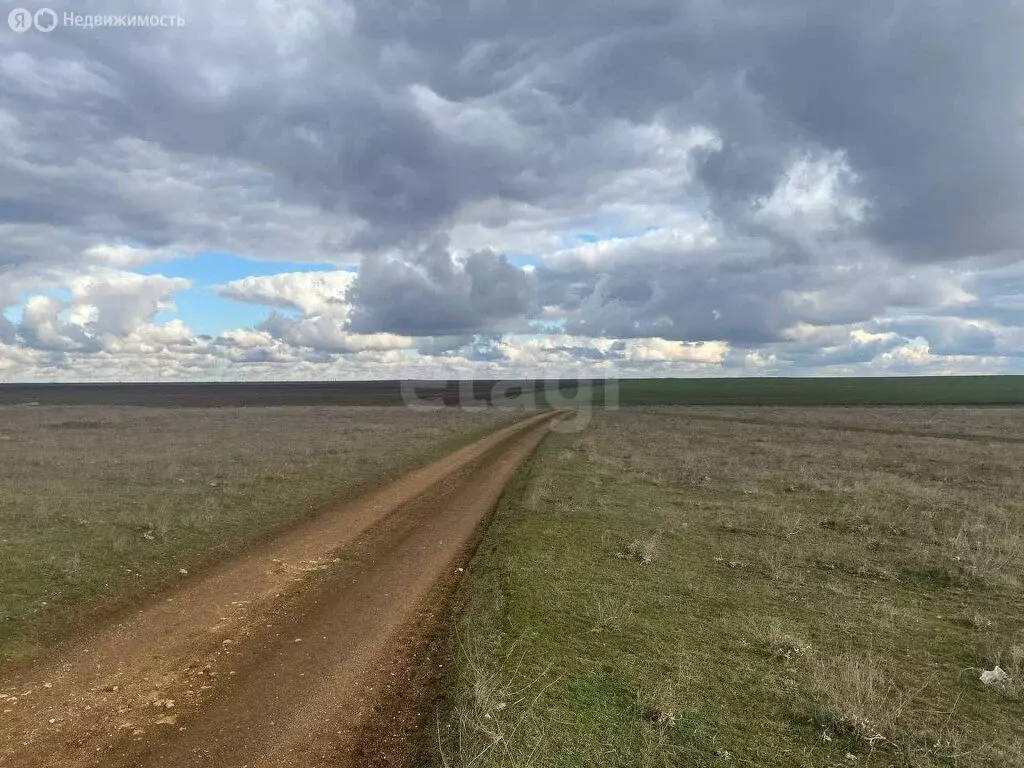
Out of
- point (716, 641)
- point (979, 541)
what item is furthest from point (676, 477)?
point (716, 641)

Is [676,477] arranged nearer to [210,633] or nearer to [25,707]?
[210,633]

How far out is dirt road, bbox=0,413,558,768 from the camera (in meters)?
7.47

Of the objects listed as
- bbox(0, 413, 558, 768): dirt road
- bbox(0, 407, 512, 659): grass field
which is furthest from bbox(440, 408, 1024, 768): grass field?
bbox(0, 407, 512, 659): grass field

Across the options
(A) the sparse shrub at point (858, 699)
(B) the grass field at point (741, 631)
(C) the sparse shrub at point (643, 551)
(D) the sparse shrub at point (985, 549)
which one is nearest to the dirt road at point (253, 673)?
(B) the grass field at point (741, 631)

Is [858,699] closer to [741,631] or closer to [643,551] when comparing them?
[741,631]

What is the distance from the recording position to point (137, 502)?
2109 cm

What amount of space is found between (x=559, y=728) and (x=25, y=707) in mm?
6807

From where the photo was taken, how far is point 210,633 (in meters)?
10.7

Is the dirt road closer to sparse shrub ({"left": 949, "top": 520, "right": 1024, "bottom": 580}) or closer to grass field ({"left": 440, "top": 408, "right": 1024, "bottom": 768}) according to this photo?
grass field ({"left": 440, "top": 408, "right": 1024, "bottom": 768})

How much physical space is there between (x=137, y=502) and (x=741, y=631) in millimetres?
18914

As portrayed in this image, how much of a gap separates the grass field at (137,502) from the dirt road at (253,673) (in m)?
1.61

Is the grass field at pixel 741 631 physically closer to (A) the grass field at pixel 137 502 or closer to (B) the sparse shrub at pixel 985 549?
(B) the sparse shrub at pixel 985 549

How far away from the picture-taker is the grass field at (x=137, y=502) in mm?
12734

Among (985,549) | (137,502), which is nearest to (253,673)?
(137,502)
